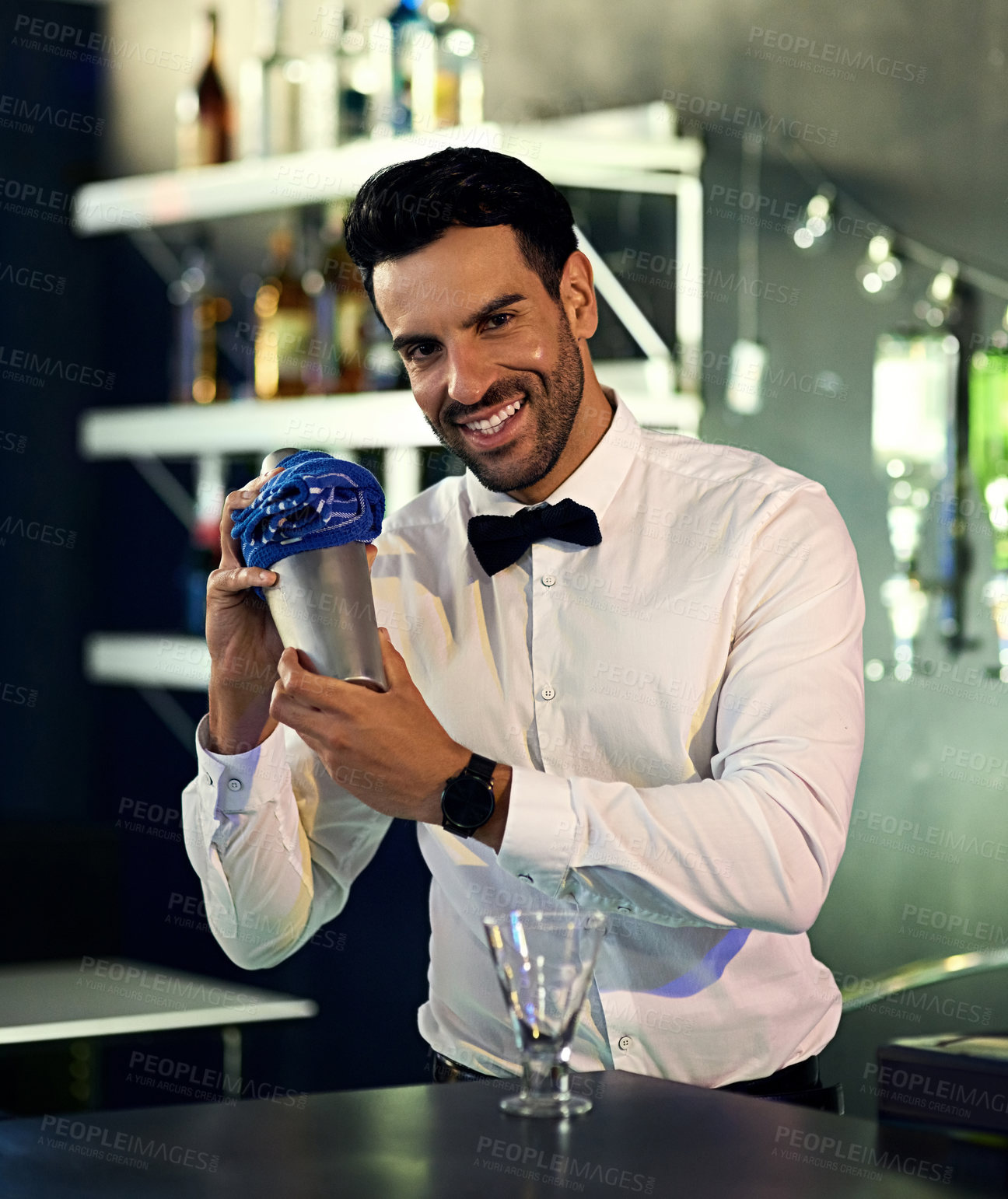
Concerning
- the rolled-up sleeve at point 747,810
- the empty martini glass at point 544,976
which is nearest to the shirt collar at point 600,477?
the rolled-up sleeve at point 747,810

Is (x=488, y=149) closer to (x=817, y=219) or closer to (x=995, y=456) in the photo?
(x=817, y=219)

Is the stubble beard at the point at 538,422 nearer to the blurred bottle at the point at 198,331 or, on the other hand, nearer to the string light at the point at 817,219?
the string light at the point at 817,219

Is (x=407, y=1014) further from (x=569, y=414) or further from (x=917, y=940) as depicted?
(x=569, y=414)

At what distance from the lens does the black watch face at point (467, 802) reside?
1272mm

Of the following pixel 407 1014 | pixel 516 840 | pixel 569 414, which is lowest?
pixel 407 1014

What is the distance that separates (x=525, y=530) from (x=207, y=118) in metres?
1.92

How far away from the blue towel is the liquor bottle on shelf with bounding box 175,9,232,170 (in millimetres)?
2029

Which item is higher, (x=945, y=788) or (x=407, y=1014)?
(x=945, y=788)

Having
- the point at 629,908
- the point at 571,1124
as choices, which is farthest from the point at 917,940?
the point at 571,1124

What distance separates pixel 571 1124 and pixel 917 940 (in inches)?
54.4

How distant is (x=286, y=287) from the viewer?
3078 mm

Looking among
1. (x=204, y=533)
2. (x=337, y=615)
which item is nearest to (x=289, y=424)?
(x=204, y=533)

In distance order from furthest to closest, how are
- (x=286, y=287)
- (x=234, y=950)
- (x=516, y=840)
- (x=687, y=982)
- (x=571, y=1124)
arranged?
(x=286, y=287) → (x=234, y=950) → (x=687, y=982) → (x=516, y=840) → (x=571, y=1124)

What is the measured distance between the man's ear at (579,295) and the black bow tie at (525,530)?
0.19m
